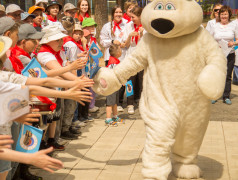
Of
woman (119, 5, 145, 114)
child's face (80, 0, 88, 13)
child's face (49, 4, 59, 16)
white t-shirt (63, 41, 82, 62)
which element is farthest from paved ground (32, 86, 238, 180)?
child's face (80, 0, 88, 13)

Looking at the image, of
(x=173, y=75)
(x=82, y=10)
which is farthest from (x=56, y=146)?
(x=82, y=10)

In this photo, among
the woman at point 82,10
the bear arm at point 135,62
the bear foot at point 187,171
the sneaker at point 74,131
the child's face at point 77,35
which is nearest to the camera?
the bear arm at point 135,62

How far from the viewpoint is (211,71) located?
414 cm

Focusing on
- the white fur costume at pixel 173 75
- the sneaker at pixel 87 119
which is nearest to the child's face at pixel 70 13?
the sneaker at pixel 87 119

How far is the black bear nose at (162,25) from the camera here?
4258 mm

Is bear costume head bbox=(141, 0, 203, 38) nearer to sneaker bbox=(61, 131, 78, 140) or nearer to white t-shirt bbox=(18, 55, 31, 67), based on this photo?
white t-shirt bbox=(18, 55, 31, 67)

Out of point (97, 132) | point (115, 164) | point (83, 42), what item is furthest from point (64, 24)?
point (115, 164)

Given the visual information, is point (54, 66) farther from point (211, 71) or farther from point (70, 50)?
point (211, 71)

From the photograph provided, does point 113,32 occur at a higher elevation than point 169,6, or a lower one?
lower

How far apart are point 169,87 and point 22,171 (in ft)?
6.56

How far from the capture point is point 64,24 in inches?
264

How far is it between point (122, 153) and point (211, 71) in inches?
86.8

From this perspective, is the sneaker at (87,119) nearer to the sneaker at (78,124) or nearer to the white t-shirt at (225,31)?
the sneaker at (78,124)

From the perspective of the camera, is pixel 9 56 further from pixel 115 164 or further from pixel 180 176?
pixel 180 176
